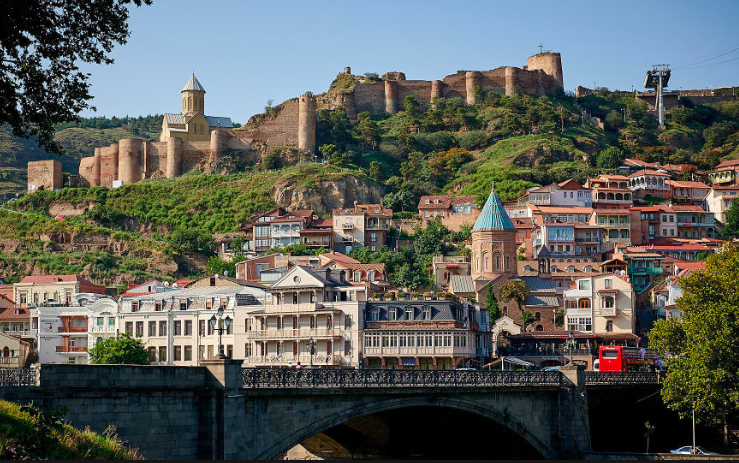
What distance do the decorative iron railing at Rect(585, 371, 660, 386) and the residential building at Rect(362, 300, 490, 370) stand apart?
1263 centimetres

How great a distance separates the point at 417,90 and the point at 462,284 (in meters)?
65.4

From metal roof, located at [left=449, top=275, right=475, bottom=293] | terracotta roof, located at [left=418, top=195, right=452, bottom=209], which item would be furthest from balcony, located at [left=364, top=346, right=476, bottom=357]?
terracotta roof, located at [left=418, top=195, right=452, bottom=209]

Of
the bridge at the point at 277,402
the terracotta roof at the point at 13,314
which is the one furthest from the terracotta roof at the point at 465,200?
the bridge at the point at 277,402

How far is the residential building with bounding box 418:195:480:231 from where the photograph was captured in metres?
110

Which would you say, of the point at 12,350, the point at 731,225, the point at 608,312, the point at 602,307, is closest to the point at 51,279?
the point at 12,350

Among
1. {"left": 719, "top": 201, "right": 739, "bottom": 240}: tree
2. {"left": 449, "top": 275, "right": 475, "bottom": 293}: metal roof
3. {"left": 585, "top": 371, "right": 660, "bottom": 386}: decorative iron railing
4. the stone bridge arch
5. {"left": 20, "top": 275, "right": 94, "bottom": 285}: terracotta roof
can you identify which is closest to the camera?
the stone bridge arch

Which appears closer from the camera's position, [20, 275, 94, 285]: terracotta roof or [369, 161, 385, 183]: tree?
[20, 275, 94, 285]: terracotta roof

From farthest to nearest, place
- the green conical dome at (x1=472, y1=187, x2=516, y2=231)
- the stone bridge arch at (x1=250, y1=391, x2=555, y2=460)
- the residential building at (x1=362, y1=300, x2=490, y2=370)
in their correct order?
the green conical dome at (x1=472, y1=187, x2=516, y2=231) → the residential building at (x1=362, y1=300, x2=490, y2=370) → the stone bridge arch at (x1=250, y1=391, x2=555, y2=460)

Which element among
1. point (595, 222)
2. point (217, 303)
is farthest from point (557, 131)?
point (217, 303)

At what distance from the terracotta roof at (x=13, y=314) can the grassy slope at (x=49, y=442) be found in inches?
2225

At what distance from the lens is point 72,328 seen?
75.1m

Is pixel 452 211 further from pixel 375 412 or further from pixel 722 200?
pixel 375 412

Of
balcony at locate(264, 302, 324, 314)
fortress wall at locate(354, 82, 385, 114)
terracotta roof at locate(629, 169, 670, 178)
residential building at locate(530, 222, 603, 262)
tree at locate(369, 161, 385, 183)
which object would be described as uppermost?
fortress wall at locate(354, 82, 385, 114)

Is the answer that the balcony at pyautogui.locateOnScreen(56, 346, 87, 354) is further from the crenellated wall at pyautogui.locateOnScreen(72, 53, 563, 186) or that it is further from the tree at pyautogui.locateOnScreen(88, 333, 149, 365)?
the crenellated wall at pyautogui.locateOnScreen(72, 53, 563, 186)
